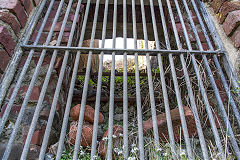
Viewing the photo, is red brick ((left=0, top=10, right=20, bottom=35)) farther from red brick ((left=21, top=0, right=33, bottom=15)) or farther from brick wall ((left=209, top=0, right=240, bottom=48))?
brick wall ((left=209, top=0, right=240, bottom=48))

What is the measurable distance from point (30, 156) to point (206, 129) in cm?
130

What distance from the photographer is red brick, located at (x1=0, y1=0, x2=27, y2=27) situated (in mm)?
1525

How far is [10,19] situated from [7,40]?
18cm

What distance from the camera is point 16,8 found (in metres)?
1.56

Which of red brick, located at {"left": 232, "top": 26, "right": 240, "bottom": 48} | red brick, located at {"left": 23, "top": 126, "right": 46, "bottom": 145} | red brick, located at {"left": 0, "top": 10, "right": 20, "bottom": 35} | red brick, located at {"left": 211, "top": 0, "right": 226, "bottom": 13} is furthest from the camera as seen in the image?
red brick, located at {"left": 211, "top": 0, "right": 226, "bottom": 13}

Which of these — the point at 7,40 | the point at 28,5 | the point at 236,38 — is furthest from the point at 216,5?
the point at 7,40

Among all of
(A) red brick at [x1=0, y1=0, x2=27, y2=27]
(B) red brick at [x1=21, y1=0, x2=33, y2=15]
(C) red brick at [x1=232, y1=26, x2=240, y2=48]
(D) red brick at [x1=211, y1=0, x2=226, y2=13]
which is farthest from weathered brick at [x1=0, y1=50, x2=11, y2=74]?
(D) red brick at [x1=211, y1=0, x2=226, y2=13]

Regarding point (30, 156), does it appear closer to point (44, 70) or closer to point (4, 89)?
point (4, 89)

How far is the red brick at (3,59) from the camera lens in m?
1.36

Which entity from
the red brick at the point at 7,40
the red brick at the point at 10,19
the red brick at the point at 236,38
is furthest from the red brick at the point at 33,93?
the red brick at the point at 236,38

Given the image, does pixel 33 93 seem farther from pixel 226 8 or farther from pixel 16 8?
pixel 226 8

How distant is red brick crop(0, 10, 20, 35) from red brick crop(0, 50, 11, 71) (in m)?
0.23

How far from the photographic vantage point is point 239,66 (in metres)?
1.50

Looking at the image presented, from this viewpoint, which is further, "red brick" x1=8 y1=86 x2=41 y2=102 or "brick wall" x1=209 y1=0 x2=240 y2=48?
"brick wall" x1=209 y1=0 x2=240 y2=48
